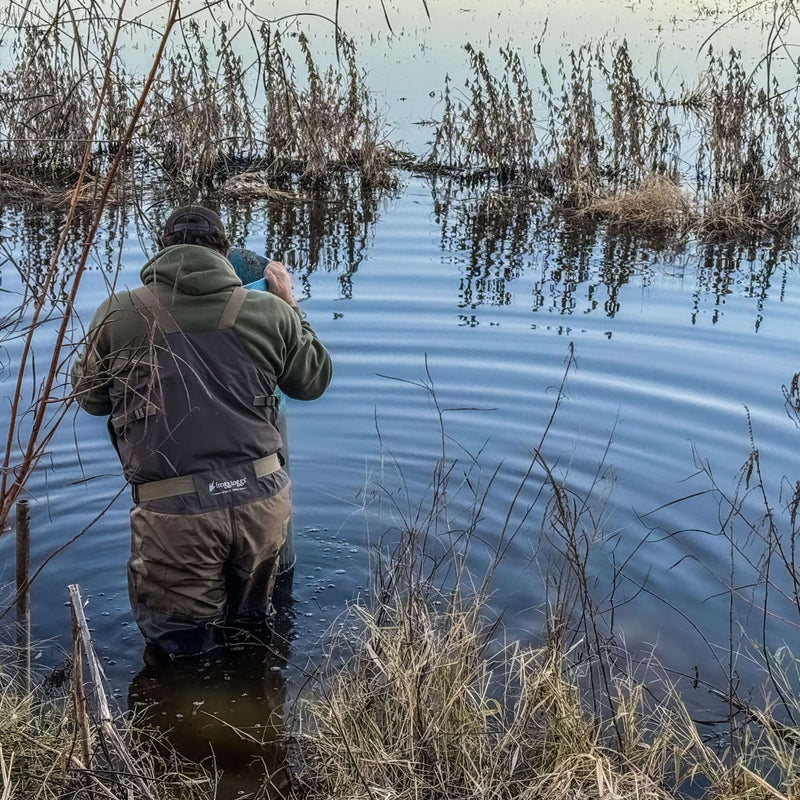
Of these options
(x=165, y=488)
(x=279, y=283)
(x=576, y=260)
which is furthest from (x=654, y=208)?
(x=165, y=488)

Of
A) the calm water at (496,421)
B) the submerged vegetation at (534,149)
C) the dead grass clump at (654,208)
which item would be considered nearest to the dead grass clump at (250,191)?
the submerged vegetation at (534,149)

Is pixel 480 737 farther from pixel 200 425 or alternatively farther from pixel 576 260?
pixel 576 260

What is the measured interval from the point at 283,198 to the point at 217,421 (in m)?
10.2

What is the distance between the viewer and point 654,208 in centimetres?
1270

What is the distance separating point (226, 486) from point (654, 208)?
9664mm

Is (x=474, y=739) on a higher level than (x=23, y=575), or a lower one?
lower

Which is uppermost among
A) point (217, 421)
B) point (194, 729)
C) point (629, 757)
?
point (217, 421)

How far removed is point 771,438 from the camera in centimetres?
702

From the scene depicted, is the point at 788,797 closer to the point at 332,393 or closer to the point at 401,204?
the point at 332,393

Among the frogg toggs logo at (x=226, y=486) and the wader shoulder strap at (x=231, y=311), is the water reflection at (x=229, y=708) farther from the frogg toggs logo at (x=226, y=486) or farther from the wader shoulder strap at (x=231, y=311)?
the wader shoulder strap at (x=231, y=311)

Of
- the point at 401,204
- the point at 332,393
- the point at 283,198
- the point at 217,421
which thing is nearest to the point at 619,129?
the point at 401,204

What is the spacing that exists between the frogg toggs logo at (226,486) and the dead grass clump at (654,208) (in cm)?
946

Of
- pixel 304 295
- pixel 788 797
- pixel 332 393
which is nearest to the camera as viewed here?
pixel 788 797

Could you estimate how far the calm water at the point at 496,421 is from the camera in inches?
198
